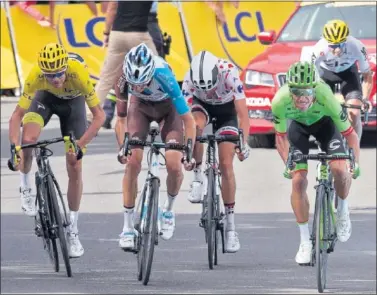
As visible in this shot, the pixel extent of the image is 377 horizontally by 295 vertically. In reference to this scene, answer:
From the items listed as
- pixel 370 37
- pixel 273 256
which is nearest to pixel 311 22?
pixel 370 37

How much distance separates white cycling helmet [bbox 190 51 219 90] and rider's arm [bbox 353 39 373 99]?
74 centimetres

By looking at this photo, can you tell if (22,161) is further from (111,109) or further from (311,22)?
(311,22)

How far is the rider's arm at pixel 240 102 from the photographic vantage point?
361 inches

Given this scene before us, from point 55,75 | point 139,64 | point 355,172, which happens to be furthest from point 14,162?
point 355,172

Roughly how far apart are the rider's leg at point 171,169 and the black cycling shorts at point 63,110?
1.55 ft

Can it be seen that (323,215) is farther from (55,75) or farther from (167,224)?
(55,75)

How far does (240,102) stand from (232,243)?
77 centimetres

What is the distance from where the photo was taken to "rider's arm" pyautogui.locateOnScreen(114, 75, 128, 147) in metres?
8.62

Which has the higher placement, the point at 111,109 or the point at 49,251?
the point at 111,109

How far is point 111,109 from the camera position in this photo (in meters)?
9.52

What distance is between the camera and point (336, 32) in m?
8.55

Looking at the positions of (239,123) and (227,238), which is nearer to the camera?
(239,123)

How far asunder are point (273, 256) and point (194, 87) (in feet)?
52.8

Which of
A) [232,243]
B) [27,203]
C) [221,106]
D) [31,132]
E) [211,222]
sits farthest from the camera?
[211,222]
